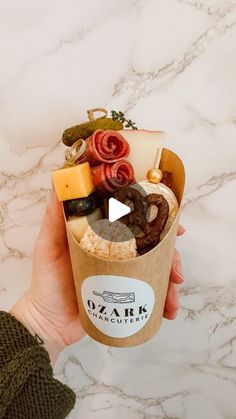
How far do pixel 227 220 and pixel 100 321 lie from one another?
284 millimetres

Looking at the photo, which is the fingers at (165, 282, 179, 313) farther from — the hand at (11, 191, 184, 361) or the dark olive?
the dark olive

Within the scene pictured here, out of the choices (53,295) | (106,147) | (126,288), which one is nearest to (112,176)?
(106,147)

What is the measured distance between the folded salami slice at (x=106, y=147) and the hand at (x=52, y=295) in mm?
140

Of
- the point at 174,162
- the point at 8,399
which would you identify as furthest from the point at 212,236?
the point at 8,399

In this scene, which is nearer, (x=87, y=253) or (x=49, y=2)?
(x=87, y=253)

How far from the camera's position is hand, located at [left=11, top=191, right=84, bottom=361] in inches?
31.3

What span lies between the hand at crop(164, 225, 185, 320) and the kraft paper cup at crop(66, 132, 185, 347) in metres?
0.07

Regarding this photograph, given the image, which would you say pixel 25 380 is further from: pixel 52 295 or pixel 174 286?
pixel 174 286

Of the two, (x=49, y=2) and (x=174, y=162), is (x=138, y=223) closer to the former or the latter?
(x=174, y=162)

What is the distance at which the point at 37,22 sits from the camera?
0.76 m

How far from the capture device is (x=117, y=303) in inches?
26.3

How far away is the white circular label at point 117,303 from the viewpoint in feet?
2.16

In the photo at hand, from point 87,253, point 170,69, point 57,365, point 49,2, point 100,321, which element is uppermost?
point 49,2
